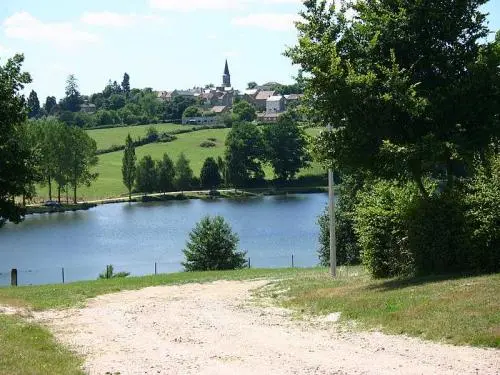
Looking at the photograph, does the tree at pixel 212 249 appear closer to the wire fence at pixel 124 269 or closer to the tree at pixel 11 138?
the wire fence at pixel 124 269

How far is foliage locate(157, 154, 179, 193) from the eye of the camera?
125062mm

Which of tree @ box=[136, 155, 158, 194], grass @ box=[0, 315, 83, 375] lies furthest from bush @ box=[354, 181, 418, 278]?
tree @ box=[136, 155, 158, 194]

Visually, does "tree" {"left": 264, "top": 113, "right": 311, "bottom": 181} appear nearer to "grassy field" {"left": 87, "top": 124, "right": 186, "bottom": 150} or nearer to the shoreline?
the shoreline

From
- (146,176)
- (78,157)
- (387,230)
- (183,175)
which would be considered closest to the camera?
(387,230)

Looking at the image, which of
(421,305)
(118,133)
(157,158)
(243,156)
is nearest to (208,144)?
(157,158)

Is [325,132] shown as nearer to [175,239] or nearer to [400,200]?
[400,200]

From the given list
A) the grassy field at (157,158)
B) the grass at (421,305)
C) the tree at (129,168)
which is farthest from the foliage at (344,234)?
the tree at (129,168)

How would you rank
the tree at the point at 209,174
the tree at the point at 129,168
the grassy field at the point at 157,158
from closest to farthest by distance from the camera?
the tree at the point at 129,168 < the grassy field at the point at 157,158 < the tree at the point at 209,174

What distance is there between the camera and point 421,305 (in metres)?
15.4

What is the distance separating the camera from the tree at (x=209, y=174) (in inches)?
5073

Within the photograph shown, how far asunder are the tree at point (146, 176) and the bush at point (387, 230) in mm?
103038

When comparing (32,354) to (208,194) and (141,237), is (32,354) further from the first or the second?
(208,194)

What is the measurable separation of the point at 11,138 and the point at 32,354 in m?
18.6

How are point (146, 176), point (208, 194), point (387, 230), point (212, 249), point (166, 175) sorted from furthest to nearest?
point (166, 175) → point (146, 176) → point (208, 194) → point (212, 249) → point (387, 230)
